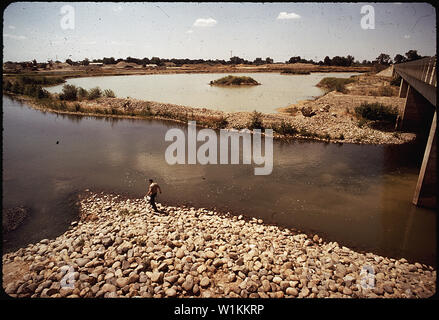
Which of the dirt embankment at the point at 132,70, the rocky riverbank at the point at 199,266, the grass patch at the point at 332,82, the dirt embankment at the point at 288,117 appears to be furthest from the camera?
the dirt embankment at the point at 132,70

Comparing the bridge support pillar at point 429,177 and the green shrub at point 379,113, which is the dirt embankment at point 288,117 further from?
the bridge support pillar at point 429,177

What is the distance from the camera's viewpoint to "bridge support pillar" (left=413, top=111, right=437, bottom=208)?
31.9 feet

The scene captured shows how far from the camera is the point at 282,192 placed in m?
11.9

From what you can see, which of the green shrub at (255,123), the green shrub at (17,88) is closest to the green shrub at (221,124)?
the green shrub at (255,123)

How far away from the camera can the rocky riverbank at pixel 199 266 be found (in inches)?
249

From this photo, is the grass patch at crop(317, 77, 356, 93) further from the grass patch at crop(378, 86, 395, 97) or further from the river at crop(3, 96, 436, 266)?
the river at crop(3, 96, 436, 266)

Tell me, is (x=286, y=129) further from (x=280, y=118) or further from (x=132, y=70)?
(x=132, y=70)

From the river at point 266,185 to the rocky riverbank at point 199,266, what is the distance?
1.20m

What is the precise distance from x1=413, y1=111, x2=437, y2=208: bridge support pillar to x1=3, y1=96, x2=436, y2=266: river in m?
0.42

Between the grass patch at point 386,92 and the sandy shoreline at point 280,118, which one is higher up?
the grass patch at point 386,92

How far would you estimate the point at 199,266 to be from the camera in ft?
22.9

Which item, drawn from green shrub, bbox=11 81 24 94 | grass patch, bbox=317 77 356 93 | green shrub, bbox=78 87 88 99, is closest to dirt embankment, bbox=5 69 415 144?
green shrub, bbox=78 87 88 99

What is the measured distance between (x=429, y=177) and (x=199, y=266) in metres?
9.93
